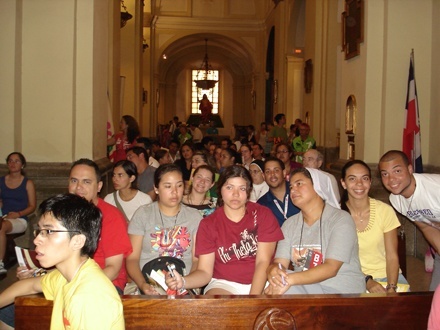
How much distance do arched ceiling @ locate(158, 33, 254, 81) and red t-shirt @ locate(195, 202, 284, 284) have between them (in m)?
21.6

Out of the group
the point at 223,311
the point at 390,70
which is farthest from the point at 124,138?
the point at 223,311

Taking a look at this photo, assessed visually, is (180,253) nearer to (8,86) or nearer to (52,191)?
(52,191)

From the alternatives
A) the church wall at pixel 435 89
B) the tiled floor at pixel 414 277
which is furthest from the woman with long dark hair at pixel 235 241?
the church wall at pixel 435 89

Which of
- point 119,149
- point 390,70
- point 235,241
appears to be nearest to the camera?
point 235,241

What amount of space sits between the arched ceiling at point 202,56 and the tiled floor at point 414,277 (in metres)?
19.1

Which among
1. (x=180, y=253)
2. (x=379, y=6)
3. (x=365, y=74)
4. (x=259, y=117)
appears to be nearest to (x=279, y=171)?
(x=180, y=253)

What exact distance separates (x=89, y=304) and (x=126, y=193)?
136 inches

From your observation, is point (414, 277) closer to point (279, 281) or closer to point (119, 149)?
point (279, 281)

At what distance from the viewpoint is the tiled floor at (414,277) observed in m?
5.84

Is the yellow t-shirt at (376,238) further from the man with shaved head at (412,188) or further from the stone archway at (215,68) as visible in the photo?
the stone archway at (215,68)

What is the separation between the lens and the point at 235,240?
3.97 meters

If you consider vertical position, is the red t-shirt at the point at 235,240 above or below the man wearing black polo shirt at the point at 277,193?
below

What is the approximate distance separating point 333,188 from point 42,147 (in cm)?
367

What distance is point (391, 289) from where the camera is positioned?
12.9ft
